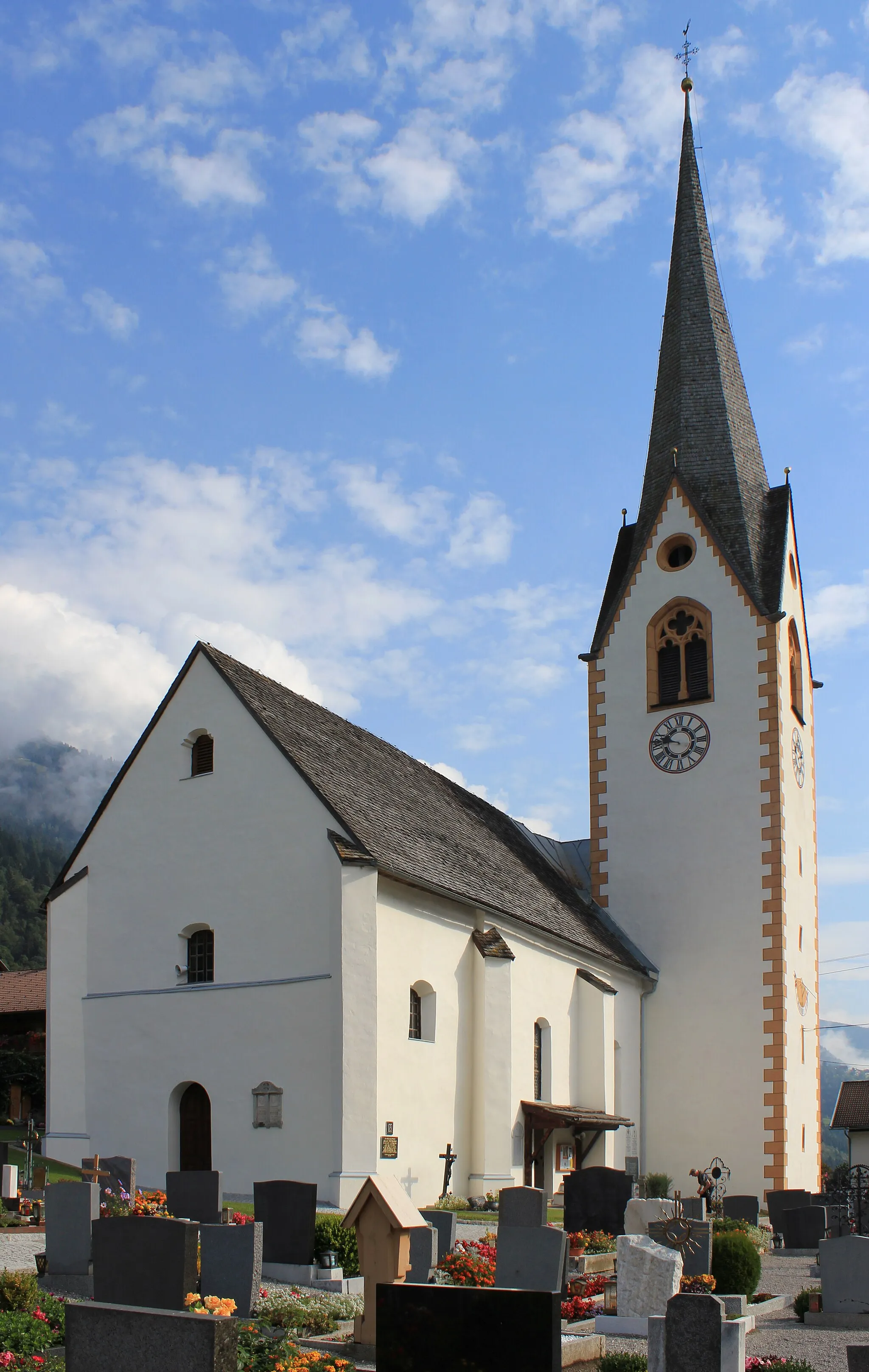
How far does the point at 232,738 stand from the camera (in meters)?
24.4

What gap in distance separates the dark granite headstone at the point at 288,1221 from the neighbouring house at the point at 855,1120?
111 feet

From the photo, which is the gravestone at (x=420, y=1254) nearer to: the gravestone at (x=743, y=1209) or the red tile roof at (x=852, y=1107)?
the gravestone at (x=743, y=1209)

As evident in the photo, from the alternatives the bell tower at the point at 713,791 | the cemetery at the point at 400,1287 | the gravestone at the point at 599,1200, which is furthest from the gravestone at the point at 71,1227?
the bell tower at the point at 713,791

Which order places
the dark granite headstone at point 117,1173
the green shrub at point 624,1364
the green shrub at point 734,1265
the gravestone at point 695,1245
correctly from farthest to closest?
the dark granite headstone at point 117,1173 → the green shrub at point 734,1265 → the gravestone at point 695,1245 → the green shrub at point 624,1364

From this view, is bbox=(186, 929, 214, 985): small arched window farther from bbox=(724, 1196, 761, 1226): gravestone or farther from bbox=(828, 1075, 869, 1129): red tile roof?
bbox=(828, 1075, 869, 1129): red tile roof

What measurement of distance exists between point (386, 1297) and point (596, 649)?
28.8 meters

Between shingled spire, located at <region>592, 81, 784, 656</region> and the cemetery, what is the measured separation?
62.1 feet

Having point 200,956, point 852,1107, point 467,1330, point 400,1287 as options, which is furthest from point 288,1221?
point 852,1107

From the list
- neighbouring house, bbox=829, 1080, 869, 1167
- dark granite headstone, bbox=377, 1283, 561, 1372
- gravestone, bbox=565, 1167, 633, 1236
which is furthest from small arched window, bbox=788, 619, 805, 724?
dark granite headstone, bbox=377, 1283, 561, 1372

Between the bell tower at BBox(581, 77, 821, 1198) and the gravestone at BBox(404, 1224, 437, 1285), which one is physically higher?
the bell tower at BBox(581, 77, 821, 1198)

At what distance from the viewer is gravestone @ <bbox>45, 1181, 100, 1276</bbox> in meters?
14.1

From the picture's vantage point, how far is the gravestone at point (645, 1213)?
1675 centimetres

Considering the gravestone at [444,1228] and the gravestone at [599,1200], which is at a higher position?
the gravestone at [444,1228]

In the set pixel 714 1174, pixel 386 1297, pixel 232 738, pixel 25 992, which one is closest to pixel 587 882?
pixel 714 1174
